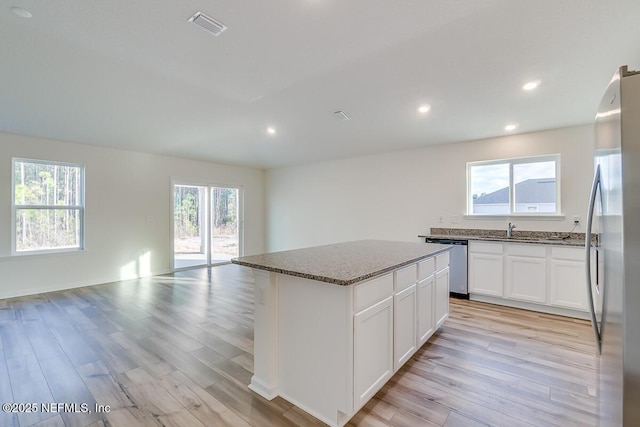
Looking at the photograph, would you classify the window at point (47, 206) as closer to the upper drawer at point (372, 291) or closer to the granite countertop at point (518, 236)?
the upper drawer at point (372, 291)

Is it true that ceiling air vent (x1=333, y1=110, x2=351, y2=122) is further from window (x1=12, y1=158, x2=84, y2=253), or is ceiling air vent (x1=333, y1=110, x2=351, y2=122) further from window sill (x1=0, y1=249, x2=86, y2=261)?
window sill (x1=0, y1=249, x2=86, y2=261)

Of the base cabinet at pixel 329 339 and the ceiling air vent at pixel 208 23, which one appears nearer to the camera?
the base cabinet at pixel 329 339

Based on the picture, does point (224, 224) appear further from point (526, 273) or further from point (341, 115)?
point (526, 273)

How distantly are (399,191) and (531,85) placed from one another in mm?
2795

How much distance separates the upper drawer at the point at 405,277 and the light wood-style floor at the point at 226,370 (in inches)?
27.9

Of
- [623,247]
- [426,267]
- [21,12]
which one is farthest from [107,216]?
[623,247]

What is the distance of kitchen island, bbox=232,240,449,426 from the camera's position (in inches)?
67.4

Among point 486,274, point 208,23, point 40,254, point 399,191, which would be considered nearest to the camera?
point 208,23

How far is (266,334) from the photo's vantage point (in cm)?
204

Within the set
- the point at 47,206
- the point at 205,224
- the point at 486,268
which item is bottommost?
the point at 486,268

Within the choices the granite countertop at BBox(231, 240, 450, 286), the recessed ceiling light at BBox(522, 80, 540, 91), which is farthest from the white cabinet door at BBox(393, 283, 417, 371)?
the recessed ceiling light at BBox(522, 80, 540, 91)

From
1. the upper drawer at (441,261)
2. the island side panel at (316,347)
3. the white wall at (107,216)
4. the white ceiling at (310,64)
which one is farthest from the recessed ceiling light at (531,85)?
the white wall at (107,216)

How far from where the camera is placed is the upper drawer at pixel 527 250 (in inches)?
145

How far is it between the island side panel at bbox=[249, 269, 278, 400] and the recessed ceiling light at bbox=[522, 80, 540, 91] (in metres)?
3.06
